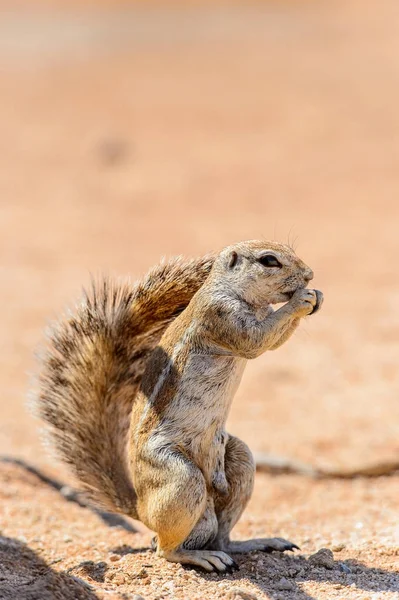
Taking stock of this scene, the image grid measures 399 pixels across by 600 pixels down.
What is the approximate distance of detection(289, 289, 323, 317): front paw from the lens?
5.13 metres

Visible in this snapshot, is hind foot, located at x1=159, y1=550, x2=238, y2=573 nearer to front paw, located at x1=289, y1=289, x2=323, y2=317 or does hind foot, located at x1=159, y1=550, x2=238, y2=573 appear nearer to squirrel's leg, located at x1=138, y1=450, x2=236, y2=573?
squirrel's leg, located at x1=138, y1=450, x2=236, y2=573

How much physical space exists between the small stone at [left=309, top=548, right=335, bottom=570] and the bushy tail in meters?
1.17

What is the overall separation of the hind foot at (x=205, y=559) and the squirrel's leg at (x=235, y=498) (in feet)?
0.73

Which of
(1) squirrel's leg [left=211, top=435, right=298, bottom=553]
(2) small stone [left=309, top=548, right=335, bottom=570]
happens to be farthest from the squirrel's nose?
(2) small stone [left=309, top=548, right=335, bottom=570]

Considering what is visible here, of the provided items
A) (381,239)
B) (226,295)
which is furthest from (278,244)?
(381,239)

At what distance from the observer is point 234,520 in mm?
5684

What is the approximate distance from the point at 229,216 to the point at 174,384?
46.0 feet

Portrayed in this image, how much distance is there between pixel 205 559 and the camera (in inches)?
212

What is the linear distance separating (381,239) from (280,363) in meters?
5.90

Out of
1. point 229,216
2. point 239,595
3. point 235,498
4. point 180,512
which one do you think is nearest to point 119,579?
point 180,512

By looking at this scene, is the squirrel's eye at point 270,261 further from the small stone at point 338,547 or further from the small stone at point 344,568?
the small stone at point 338,547

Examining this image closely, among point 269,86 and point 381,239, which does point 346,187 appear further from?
point 269,86

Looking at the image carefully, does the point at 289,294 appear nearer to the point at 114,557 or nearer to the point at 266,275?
the point at 266,275

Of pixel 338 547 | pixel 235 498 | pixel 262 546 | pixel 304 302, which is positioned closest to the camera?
pixel 304 302
